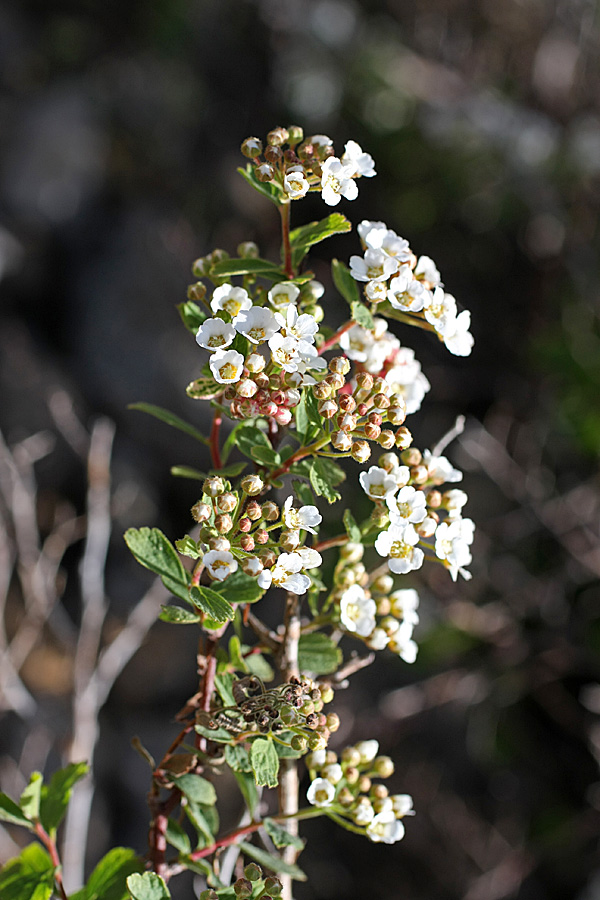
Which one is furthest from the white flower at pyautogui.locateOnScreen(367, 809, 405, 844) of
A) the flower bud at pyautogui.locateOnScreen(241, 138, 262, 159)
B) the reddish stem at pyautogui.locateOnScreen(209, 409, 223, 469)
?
the flower bud at pyautogui.locateOnScreen(241, 138, 262, 159)

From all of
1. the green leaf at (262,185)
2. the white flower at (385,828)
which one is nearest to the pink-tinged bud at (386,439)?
the green leaf at (262,185)

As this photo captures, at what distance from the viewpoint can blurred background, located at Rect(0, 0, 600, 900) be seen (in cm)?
226

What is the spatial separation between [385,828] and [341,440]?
0.34 meters

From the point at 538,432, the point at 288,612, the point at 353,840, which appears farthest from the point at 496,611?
the point at 288,612

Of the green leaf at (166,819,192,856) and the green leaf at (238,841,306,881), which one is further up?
the green leaf at (238,841,306,881)

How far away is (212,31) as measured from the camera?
149 inches

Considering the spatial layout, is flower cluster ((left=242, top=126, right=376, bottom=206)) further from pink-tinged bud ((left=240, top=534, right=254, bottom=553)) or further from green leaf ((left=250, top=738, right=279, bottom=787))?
green leaf ((left=250, top=738, right=279, bottom=787))

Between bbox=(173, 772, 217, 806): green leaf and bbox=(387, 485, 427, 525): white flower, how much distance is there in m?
0.28

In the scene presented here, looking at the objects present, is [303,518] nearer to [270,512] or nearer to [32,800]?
[270,512]

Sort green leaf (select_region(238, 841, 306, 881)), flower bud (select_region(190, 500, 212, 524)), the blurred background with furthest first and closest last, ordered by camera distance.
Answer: the blurred background → green leaf (select_region(238, 841, 306, 881)) → flower bud (select_region(190, 500, 212, 524))

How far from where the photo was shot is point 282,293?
0.56m

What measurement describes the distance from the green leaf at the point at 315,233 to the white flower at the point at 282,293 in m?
0.04

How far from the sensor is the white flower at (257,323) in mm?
478

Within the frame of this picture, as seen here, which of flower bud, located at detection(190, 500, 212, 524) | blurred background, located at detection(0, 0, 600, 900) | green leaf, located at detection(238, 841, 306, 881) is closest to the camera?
flower bud, located at detection(190, 500, 212, 524)
